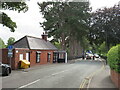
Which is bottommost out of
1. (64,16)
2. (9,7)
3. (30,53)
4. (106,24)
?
(30,53)

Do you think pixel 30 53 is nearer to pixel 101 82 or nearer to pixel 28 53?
pixel 28 53

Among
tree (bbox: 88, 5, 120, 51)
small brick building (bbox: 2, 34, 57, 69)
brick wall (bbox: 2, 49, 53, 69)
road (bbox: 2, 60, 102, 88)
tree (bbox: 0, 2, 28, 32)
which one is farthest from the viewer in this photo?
tree (bbox: 88, 5, 120, 51)

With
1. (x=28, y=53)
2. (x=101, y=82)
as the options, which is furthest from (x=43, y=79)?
(x=28, y=53)

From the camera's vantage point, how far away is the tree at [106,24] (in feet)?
148

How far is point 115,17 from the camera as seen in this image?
45.3 metres

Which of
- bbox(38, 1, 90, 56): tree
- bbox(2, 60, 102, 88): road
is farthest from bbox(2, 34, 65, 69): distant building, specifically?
bbox(38, 1, 90, 56): tree

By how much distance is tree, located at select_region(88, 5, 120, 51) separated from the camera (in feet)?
148

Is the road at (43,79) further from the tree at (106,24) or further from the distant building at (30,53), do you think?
the tree at (106,24)

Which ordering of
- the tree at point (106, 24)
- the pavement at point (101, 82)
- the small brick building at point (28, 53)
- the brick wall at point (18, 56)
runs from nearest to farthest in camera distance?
the pavement at point (101, 82) < the brick wall at point (18, 56) < the small brick building at point (28, 53) < the tree at point (106, 24)

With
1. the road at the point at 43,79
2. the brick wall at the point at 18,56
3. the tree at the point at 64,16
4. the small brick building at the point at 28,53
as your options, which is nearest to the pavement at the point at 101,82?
the road at the point at 43,79

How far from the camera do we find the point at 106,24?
151 ft

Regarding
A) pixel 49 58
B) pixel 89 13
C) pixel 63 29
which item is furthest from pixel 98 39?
pixel 49 58

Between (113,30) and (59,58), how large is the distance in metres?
15.1

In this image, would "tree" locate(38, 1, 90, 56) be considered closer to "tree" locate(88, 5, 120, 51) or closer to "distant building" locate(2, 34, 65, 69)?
"tree" locate(88, 5, 120, 51)
